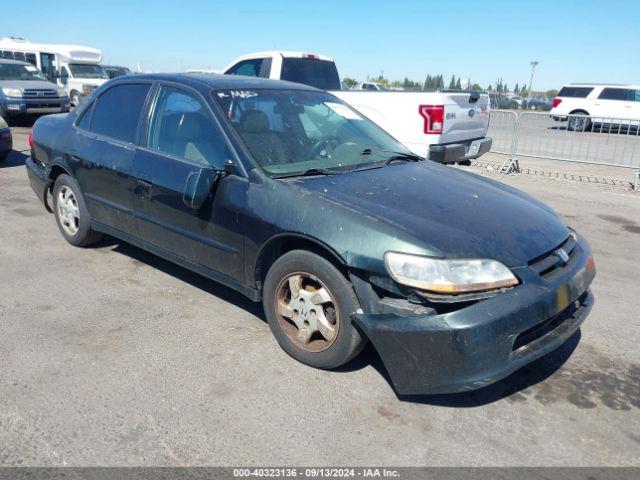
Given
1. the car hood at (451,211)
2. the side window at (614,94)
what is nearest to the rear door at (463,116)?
the car hood at (451,211)

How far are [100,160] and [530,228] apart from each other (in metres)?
3.38

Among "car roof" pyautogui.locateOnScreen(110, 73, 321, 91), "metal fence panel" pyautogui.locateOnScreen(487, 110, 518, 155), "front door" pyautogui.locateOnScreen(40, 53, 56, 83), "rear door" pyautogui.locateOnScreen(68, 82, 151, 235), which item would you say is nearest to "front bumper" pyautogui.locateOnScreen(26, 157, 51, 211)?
"rear door" pyautogui.locateOnScreen(68, 82, 151, 235)

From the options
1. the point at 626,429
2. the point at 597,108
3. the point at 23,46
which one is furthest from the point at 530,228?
the point at 23,46

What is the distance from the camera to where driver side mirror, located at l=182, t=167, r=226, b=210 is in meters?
3.45

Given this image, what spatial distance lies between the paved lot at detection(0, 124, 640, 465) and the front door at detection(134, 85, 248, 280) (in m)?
0.51

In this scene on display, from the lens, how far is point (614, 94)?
21578 mm

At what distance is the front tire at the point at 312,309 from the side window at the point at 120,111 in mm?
1898

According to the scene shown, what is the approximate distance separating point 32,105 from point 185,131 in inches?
545

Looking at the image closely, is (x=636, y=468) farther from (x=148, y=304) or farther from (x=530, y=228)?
(x=148, y=304)

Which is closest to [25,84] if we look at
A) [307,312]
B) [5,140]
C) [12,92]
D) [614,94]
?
[12,92]

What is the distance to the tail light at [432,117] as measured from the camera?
7.37 meters

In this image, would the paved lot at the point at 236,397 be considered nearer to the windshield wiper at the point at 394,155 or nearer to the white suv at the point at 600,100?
the windshield wiper at the point at 394,155

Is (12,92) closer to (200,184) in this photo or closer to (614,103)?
(200,184)

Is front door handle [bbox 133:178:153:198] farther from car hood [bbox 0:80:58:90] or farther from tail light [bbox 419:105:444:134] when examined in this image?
car hood [bbox 0:80:58:90]
